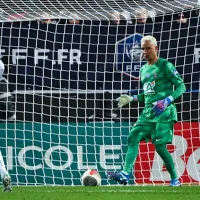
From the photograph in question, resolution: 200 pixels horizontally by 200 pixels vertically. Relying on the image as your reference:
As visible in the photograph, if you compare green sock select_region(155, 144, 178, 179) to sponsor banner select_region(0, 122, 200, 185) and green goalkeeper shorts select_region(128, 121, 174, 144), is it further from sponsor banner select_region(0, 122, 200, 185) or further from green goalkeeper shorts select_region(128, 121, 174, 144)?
sponsor banner select_region(0, 122, 200, 185)

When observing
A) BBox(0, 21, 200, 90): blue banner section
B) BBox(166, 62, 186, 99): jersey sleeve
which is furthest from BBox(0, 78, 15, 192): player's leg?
BBox(166, 62, 186, 99): jersey sleeve

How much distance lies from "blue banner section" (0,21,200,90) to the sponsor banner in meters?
0.79

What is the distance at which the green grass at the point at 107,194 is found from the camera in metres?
9.27

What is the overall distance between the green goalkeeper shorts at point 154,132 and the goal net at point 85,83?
2.62 metres

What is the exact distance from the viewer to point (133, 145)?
10883 mm

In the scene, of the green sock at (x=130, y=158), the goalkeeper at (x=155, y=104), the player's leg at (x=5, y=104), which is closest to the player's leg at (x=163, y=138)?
the goalkeeper at (x=155, y=104)

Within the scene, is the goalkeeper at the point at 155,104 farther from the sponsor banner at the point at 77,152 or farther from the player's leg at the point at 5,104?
the player's leg at the point at 5,104

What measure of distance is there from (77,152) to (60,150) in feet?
0.80

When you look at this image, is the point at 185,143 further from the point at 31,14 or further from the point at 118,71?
the point at 31,14

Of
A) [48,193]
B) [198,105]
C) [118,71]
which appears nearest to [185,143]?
[198,105]

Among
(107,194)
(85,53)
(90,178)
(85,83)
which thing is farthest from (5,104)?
(107,194)

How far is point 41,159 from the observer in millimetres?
13664

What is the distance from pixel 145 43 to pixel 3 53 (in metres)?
4.11

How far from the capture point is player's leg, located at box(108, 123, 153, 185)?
10.7 meters
